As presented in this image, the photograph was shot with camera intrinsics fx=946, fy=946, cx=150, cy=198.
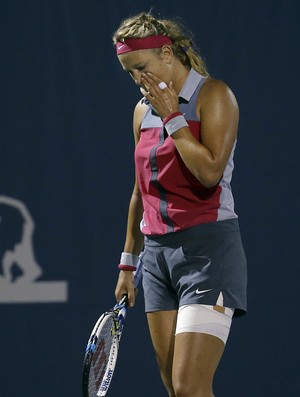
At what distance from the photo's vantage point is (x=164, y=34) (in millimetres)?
2920

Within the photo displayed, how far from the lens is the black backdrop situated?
4.24 metres

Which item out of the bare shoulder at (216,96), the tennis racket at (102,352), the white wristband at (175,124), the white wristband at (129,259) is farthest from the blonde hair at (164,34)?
→ the tennis racket at (102,352)

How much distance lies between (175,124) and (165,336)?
2.25ft

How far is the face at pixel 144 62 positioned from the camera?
9.38ft

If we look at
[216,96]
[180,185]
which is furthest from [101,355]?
[216,96]

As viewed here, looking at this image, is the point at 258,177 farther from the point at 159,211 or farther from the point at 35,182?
the point at 159,211

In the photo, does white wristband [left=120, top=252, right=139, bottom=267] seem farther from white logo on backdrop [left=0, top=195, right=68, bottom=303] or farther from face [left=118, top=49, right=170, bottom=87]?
white logo on backdrop [left=0, top=195, right=68, bottom=303]

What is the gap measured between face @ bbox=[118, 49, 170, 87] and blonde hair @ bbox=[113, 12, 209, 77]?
0.06 m

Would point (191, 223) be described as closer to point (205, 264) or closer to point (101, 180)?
point (205, 264)

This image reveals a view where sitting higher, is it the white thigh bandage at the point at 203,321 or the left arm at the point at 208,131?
the left arm at the point at 208,131

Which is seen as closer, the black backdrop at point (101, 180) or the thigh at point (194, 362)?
the thigh at point (194, 362)

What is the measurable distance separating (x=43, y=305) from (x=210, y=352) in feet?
5.23

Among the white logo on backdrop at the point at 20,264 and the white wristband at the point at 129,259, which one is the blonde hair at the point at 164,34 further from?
the white logo on backdrop at the point at 20,264

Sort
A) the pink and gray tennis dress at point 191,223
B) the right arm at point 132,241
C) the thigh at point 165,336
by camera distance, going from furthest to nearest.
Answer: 1. the right arm at point 132,241
2. the thigh at point 165,336
3. the pink and gray tennis dress at point 191,223
